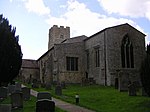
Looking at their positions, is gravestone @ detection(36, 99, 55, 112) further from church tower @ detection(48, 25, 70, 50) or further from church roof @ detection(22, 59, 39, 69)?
church tower @ detection(48, 25, 70, 50)

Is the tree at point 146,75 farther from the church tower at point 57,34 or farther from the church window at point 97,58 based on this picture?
the church tower at point 57,34

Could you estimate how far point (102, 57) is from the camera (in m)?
38.9

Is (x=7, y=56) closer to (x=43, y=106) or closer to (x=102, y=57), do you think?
(x=43, y=106)

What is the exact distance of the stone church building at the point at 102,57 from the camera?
124 feet

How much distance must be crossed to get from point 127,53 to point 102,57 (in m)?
3.53

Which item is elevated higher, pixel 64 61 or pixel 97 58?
pixel 97 58

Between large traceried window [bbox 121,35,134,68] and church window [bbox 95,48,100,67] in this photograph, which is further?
church window [bbox 95,48,100,67]

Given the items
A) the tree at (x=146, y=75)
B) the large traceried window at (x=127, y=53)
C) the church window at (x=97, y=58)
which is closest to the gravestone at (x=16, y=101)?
the tree at (x=146, y=75)

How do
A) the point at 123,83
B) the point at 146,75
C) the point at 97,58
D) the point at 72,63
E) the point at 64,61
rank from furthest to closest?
the point at 72,63 < the point at 64,61 < the point at 97,58 < the point at 123,83 < the point at 146,75

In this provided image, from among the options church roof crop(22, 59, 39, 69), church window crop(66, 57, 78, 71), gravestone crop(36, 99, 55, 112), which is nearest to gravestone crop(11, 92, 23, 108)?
gravestone crop(36, 99, 55, 112)

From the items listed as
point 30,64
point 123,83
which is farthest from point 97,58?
point 30,64

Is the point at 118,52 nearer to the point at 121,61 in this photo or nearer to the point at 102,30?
the point at 121,61

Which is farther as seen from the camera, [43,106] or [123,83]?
[123,83]

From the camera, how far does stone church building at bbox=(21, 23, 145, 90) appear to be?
37.8 metres
